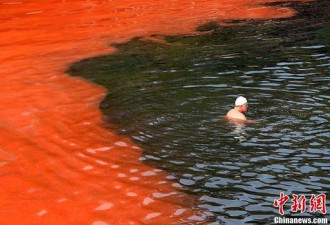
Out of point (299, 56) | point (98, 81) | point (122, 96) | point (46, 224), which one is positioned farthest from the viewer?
point (299, 56)

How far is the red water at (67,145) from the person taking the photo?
8.51 m

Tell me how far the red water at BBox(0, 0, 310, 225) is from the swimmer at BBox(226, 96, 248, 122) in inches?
76.6

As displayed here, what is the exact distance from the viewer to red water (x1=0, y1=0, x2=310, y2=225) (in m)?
8.51

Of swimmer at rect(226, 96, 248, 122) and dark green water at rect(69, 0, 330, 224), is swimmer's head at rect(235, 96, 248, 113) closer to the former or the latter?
swimmer at rect(226, 96, 248, 122)

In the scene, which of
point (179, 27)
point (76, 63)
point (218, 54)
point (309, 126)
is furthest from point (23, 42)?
point (309, 126)

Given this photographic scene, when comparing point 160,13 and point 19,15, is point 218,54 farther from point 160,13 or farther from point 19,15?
point 19,15

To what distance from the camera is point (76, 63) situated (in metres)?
17.2

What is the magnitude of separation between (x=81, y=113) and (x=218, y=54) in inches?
224

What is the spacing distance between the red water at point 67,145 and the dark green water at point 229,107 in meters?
0.49

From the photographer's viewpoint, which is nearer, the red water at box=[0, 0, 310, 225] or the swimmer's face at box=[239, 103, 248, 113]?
the red water at box=[0, 0, 310, 225]

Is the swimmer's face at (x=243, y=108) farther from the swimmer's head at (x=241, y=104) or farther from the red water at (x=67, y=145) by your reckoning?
the red water at (x=67, y=145)

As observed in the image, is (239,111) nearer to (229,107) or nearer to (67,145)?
(229,107)

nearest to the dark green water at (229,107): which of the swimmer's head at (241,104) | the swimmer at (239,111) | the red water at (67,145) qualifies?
the swimmer at (239,111)

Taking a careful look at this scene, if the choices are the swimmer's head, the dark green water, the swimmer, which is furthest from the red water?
the swimmer's head
